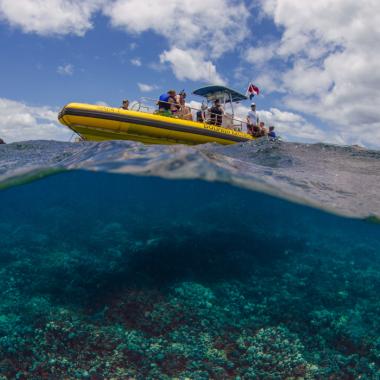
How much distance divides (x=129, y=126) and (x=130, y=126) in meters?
0.04

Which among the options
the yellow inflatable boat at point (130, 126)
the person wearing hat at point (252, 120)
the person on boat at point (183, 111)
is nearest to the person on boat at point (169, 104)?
the person on boat at point (183, 111)

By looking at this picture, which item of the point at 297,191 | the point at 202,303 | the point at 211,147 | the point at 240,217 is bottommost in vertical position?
the point at 202,303

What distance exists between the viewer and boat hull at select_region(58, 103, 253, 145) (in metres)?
12.2

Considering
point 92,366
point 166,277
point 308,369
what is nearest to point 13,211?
point 166,277

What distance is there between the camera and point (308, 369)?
7.25 meters

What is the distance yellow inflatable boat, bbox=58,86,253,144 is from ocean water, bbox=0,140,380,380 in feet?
3.05

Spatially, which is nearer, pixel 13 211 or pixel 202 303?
pixel 202 303

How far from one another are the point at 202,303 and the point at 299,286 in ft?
13.3

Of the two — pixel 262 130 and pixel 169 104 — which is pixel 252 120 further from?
pixel 169 104

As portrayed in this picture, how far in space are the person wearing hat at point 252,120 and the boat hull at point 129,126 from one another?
10.8 feet

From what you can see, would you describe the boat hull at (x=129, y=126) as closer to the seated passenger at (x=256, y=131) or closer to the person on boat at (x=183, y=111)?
the person on boat at (x=183, y=111)

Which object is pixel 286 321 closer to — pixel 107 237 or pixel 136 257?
pixel 136 257

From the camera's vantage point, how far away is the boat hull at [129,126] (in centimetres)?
1220

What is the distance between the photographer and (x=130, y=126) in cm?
1266
